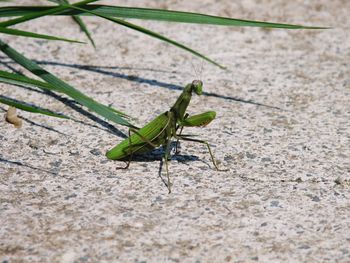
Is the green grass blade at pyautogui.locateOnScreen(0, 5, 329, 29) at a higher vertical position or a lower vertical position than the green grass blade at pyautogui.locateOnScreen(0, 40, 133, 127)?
higher

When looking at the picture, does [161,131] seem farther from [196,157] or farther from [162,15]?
[162,15]

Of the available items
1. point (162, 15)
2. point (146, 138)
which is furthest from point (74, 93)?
point (162, 15)

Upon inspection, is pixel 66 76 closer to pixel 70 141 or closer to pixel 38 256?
pixel 70 141

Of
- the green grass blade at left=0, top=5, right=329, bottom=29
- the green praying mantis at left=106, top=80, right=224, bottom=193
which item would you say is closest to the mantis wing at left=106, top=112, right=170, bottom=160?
the green praying mantis at left=106, top=80, right=224, bottom=193

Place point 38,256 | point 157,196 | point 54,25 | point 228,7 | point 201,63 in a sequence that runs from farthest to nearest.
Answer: point 228,7 → point 54,25 → point 201,63 → point 157,196 → point 38,256

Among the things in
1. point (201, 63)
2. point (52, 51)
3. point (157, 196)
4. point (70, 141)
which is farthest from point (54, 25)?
point (157, 196)

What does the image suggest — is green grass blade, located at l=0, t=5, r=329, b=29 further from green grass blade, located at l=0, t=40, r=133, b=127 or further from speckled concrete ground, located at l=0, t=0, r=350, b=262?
speckled concrete ground, located at l=0, t=0, r=350, b=262

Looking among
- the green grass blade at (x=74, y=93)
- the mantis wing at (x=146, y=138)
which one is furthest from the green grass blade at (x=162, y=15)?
the mantis wing at (x=146, y=138)

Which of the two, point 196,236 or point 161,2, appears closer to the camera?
point 196,236
